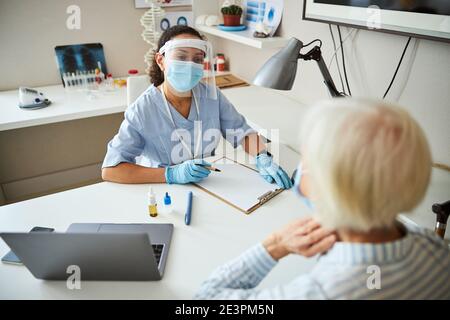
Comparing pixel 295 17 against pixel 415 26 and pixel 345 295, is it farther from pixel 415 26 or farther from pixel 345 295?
pixel 345 295

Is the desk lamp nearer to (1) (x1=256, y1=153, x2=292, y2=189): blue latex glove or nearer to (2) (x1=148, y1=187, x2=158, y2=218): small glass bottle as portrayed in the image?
(1) (x1=256, y1=153, x2=292, y2=189): blue latex glove

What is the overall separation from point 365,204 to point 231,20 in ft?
6.75

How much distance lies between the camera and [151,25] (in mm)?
2568

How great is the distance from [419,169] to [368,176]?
0.09 m

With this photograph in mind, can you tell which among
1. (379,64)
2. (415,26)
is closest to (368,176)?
(415,26)

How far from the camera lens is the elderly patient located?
0.54m

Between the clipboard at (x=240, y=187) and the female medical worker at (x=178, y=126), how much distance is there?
38mm

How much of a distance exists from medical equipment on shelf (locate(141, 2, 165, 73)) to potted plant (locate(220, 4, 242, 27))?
496 millimetres

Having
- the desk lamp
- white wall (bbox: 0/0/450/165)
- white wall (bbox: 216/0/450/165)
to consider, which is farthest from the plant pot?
the desk lamp

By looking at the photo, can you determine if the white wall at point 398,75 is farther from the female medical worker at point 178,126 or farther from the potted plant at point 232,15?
the female medical worker at point 178,126

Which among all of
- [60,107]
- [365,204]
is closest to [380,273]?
[365,204]

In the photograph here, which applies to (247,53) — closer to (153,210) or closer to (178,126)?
(178,126)

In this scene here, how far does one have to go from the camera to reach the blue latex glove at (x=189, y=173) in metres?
1.27

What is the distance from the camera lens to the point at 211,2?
271cm
